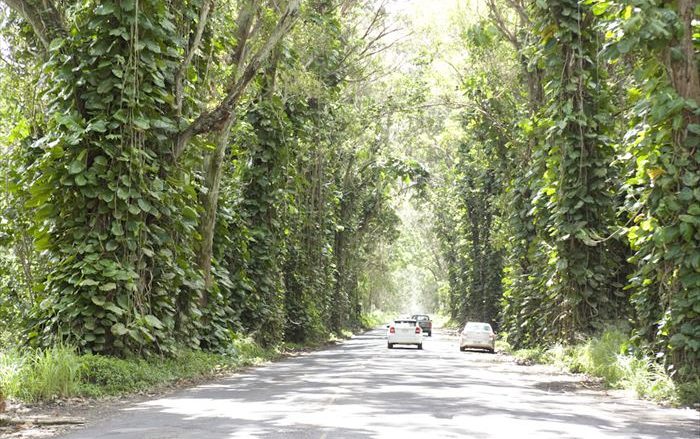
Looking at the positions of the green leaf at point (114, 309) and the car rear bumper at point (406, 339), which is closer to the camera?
the green leaf at point (114, 309)

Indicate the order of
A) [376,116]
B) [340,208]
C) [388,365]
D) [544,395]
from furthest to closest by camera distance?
[340,208] < [376,116] < [388,365] < [544,395]

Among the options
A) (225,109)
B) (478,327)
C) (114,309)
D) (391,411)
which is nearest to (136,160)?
(225,109)

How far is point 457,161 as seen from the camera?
52.1 m

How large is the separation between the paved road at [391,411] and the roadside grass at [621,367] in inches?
19.1

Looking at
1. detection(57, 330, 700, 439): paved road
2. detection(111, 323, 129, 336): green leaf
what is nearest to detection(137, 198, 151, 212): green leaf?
detection(111, 323, 129, 336): green leaf

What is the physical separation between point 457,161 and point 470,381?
35.2 metres

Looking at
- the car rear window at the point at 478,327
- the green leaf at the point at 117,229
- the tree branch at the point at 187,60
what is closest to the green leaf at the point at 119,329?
the green leaf at the point at 117,229

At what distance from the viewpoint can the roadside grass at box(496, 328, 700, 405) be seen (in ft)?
43.9

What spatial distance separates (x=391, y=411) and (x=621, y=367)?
686cm

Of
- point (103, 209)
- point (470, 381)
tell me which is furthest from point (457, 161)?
point (103, 209)

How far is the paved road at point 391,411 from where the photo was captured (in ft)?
31.8

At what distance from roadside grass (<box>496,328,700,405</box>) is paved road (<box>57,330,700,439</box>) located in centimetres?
48

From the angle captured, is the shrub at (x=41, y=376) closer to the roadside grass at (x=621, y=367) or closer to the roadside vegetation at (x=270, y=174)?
the roadside vegetation at (x=270, y=174)

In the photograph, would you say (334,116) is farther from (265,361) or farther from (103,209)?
(103,209)
